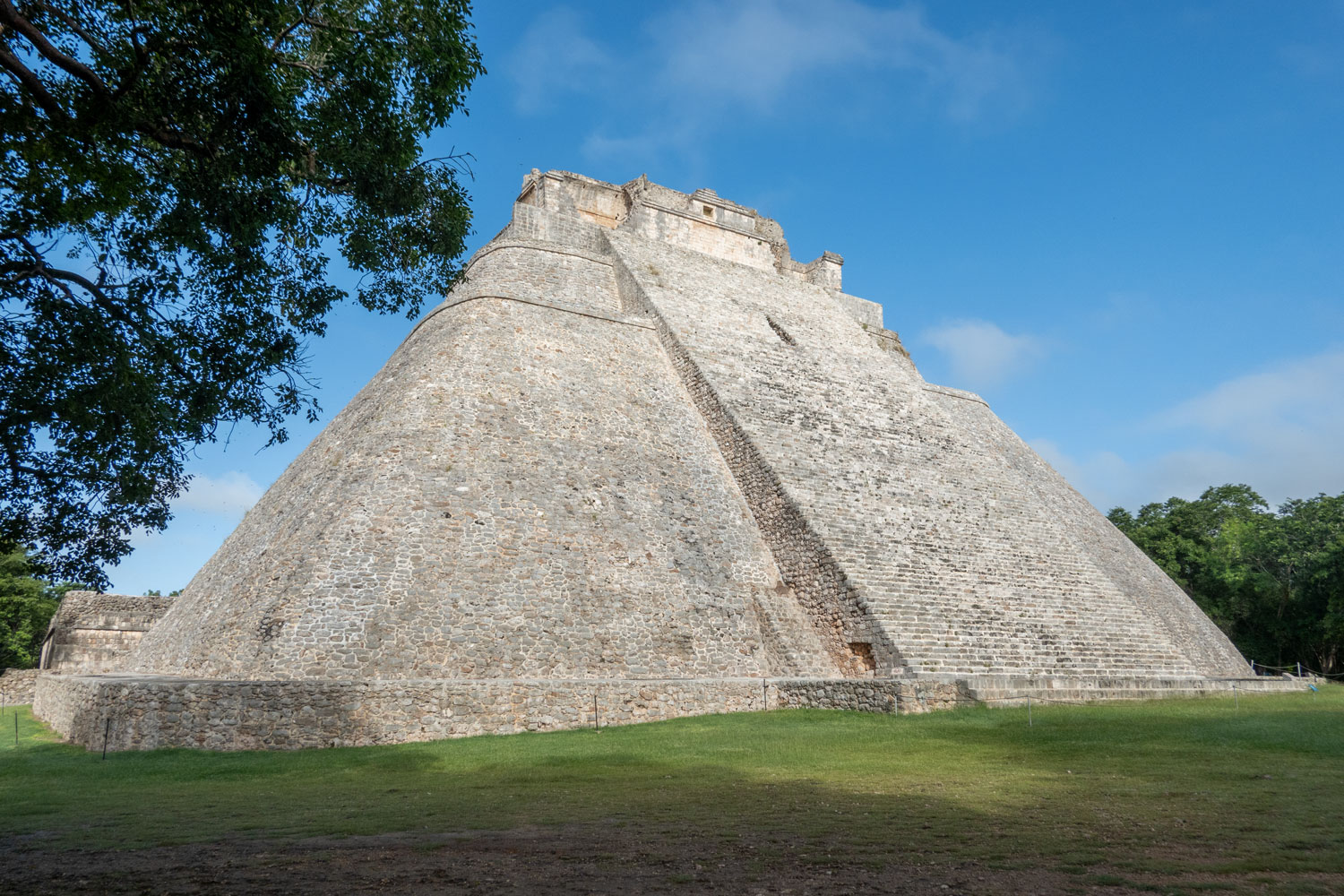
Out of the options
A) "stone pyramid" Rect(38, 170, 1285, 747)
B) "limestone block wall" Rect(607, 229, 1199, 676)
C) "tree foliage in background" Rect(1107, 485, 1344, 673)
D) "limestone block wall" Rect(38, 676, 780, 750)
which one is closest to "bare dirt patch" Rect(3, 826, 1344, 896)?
"limestone block wall" Rect(38, 676, 780, 750)

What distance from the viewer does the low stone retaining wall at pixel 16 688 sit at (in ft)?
59.4

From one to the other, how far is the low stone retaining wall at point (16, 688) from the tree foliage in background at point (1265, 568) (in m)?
32.5

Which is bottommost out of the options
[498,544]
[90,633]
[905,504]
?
[90,633]

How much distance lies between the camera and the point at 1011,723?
9.18 m

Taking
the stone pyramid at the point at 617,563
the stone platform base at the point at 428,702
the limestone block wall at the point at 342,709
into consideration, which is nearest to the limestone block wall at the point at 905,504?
the stone pyramid at the point at 617,563

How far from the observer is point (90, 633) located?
19.3 metres

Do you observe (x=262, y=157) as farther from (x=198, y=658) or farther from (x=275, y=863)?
(x=198, y=658)

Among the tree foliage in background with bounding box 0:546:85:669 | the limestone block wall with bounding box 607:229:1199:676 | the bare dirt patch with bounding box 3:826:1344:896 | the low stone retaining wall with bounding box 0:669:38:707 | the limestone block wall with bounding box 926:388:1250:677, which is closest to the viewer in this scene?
the bare dirt patch with bounding box 3:826:1344:896

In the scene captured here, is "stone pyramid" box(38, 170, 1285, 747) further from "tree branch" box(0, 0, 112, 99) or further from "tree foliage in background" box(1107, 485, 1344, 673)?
"tree foliage in background" box(1107, 485, 1344, 673)

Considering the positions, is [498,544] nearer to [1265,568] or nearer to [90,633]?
[90,633]

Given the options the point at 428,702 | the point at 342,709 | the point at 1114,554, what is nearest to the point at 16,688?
the point at 342,709

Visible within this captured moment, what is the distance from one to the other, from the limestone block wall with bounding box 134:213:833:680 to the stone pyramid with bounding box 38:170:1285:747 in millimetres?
39

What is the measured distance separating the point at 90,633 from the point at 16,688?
166 cm

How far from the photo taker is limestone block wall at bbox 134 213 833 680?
1011cm
